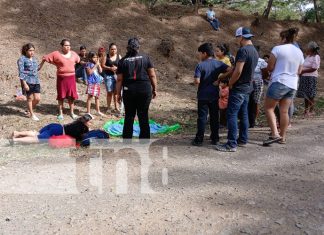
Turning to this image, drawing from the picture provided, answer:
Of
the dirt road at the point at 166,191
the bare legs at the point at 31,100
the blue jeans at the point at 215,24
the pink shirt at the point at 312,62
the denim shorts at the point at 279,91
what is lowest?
the dirt road at the point at 166,191

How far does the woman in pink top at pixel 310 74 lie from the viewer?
337 inches

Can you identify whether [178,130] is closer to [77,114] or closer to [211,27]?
[77,114]

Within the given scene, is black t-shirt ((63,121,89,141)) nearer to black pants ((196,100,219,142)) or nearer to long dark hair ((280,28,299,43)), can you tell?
black pants ((196,100,219,142))

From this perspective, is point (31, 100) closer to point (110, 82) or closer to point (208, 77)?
point (110, 82)

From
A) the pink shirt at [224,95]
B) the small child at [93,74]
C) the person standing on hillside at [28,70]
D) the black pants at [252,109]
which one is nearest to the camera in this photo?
the black pants at [252,109]

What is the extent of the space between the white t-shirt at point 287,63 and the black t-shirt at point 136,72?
6.73 feet

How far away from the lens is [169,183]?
502 centimetres

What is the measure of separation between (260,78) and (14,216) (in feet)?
17.2

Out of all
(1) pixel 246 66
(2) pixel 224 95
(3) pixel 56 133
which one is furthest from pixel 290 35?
(3) pixel 56 133

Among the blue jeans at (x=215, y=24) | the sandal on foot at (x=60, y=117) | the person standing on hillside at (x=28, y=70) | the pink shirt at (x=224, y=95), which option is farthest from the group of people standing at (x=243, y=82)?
the blue jeans at (x=215, y=24)

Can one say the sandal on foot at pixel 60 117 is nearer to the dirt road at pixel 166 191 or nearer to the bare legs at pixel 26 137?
the bare legs at pixel 26 137

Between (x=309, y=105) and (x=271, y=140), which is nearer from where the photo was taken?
(x=271, y=140)

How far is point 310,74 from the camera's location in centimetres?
892

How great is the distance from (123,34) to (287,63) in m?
11.3
